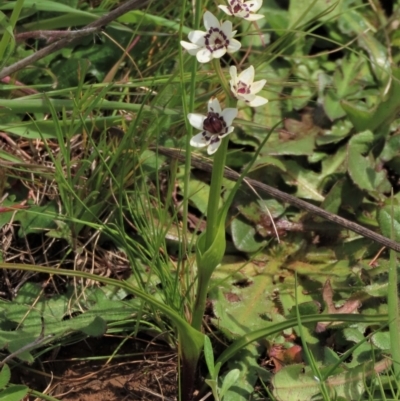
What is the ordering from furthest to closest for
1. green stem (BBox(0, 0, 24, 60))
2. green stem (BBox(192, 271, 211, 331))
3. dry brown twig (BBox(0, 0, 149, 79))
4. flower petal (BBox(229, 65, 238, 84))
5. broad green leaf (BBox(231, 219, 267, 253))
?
1. broad green leaf (BBox(231, 219, 267, 253))
2. dry brown twig (BBox(0, 0, 149, 79))
3. green stem (BBox(0, 0, 24, 60))
4. green stem (BBox(192, 271, 211, 331))
5. flower petal (BBox(229, 65, 238, 84))

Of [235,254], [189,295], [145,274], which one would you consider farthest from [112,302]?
[235,254]

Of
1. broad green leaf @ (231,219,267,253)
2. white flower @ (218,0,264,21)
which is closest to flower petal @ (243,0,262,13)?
white flower @ (218,0,264,21)

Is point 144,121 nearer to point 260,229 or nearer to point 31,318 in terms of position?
point 260,229

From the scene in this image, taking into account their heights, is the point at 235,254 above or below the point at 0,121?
below

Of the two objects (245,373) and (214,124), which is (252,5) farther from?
(245,373)

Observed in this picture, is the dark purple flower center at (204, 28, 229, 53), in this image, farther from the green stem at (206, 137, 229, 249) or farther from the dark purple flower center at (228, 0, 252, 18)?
the green stem at (206, 137, 229, 249)

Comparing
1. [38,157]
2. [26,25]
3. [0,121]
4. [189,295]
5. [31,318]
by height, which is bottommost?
[31,318]

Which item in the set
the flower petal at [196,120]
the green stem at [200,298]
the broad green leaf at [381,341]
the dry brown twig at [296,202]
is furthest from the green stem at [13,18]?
the broad green leaf at [381,341]
